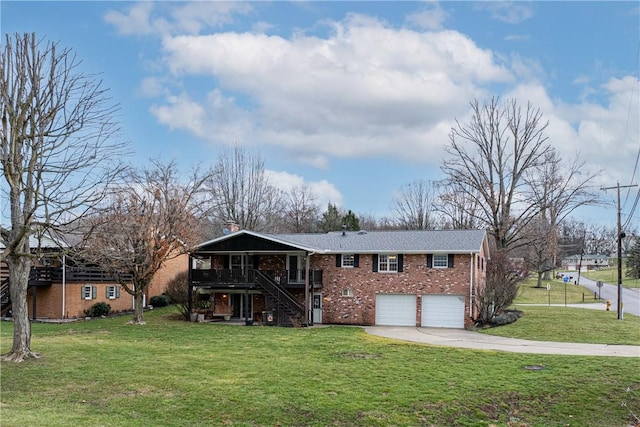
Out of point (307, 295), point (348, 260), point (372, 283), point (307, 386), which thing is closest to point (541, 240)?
point (372, 283)

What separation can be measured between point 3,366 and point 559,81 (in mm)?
23225

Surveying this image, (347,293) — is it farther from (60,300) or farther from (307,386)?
(307,386)

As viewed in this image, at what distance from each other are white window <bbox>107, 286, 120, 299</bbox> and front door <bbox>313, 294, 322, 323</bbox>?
13813 mm

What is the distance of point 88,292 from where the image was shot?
33625mm

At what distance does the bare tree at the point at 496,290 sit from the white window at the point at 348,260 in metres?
7.01

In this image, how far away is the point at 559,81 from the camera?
78.0ft

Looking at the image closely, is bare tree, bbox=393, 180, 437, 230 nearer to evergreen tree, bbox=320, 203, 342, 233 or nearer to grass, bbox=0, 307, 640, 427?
evergreen tree, bbox=320, 203, 342, 233

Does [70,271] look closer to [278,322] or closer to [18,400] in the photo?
[278,322]

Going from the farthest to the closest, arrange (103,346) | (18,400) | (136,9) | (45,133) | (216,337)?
(216,337), (103,346), (136,9), (45,133), (18,400)

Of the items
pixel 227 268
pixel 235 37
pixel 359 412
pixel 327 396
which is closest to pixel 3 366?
pixel 327 396

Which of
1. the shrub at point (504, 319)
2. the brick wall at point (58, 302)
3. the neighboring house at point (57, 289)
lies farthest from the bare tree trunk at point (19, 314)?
the shrub at point (504, 319)

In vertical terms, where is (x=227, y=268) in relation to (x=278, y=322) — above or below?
above

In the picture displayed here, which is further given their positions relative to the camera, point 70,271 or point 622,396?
point 70,271

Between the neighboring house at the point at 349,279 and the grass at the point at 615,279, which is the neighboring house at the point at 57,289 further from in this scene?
the grass at the point at 615,279
